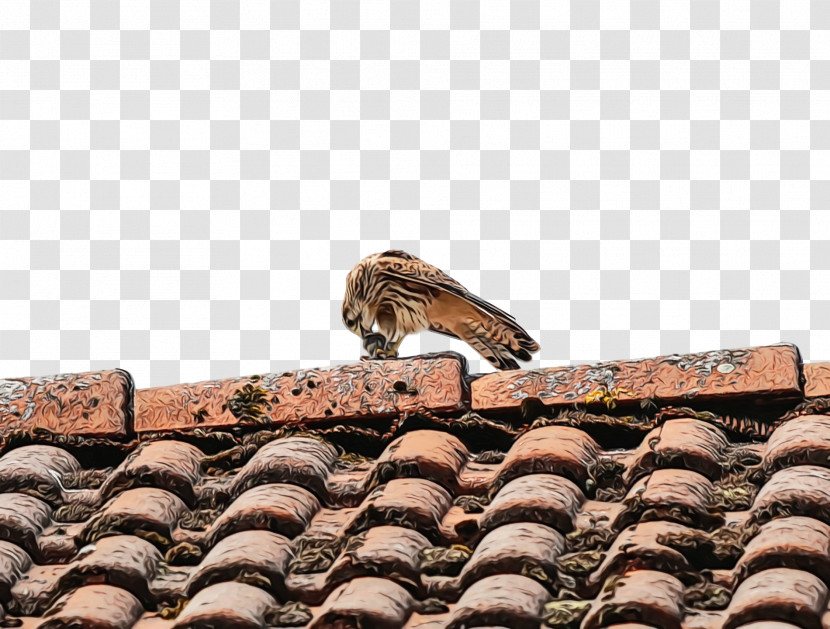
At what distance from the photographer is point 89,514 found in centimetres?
372

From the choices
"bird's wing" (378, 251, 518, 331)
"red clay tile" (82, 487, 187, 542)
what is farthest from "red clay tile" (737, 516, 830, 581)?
"bird's wing" (378, 251, 518, 331)

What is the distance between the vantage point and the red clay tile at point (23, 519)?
11.6 feet

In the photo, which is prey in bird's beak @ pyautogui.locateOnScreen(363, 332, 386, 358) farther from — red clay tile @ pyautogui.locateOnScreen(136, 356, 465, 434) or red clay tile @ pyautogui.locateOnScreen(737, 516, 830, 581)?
red clay tile @ pyautogui.locateOnScreen(737, 516, 830, 581)

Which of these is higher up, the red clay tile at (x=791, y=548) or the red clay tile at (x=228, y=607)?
the red clay tile at (x=791, y=548)

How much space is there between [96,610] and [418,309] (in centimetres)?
230

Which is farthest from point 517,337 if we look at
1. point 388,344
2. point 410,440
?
point 410,440

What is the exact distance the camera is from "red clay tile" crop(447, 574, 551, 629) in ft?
A: 8.77

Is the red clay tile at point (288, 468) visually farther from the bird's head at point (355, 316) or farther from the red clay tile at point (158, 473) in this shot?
the bird's head at point (355, 316)

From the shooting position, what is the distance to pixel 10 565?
3.39 metres

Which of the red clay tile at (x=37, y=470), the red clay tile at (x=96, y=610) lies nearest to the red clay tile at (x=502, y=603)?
the red clay tile at (x=96, y=610)

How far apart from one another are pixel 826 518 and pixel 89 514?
1.92m

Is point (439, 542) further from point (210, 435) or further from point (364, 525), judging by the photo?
point (210, 435)

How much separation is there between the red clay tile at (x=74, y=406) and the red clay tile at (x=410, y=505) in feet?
3.50

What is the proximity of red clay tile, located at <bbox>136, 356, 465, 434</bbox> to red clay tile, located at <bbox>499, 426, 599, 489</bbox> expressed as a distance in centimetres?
35
